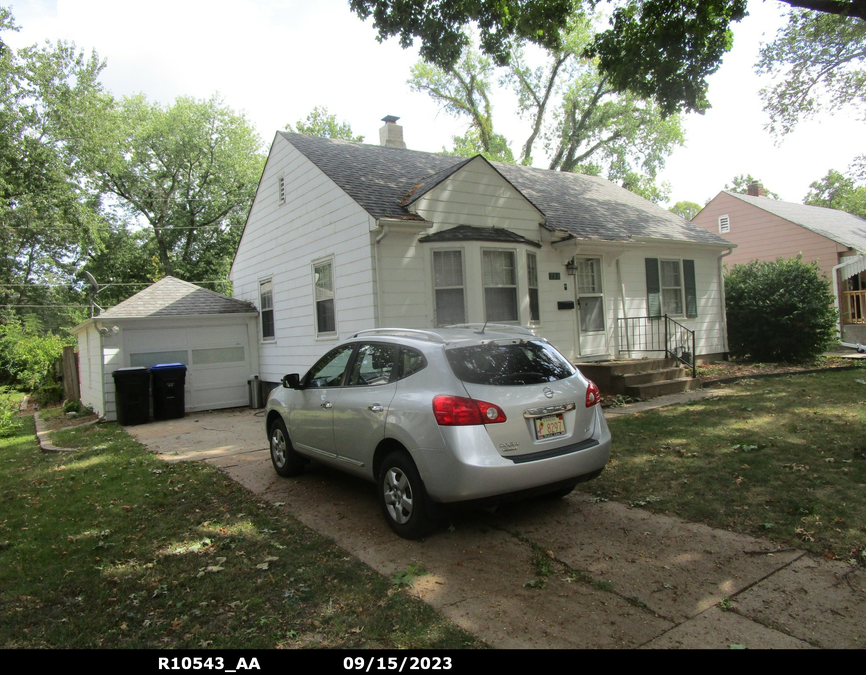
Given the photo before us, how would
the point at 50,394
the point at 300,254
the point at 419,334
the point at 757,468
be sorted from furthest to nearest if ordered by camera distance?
the point at 50,394, the point at 300,254, the point at 757,468, the point at 419,334

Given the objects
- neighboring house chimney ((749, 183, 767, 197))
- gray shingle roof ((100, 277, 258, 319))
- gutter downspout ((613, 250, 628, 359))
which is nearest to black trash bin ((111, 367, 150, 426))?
gray shingle roof ((100, 277, 258, 319))

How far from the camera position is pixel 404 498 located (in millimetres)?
4391

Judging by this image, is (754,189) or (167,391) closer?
(167,391)

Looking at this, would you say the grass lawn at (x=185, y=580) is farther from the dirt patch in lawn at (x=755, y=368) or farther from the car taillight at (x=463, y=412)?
the dirt patch in lawn at (x=755, y=368)

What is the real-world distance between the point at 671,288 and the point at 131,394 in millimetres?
13108

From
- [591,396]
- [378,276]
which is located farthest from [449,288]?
[591,396]

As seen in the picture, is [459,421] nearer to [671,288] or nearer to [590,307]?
[590,307]

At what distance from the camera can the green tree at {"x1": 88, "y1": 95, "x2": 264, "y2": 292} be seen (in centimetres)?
3331

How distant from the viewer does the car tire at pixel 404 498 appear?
419 centimetres

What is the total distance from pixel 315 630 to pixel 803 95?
23.0m

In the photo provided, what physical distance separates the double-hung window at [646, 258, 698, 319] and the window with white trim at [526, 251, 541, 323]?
13.0 feet

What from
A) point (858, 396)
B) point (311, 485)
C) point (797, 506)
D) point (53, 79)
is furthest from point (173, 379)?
point (53, 79)

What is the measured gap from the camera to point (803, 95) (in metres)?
18.9

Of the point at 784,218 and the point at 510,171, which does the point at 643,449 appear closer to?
the point at 510,171
